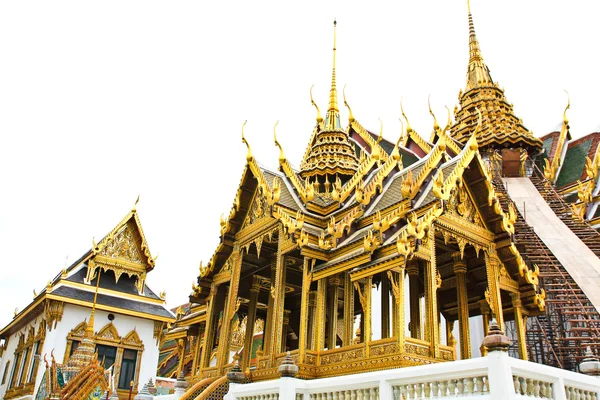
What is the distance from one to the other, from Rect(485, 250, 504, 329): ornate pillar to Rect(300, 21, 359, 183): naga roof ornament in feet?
10.9

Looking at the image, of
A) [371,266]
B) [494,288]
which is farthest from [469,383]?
[494,288]

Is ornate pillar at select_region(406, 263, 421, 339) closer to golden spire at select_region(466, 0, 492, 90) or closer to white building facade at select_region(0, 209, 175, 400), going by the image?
white building facade at select_region(0, 209, 175, 400)

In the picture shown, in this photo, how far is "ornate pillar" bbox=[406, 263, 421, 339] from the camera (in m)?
8.45

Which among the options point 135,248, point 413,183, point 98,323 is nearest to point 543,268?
point 413,183

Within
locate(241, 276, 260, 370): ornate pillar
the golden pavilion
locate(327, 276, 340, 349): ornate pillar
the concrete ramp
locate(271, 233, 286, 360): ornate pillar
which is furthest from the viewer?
the concrete ramp

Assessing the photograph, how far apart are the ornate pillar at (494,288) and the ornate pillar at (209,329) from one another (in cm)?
456

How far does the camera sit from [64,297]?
18.0 meters

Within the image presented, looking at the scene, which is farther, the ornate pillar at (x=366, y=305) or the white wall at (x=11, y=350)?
the white wall at (x=11, y=350)

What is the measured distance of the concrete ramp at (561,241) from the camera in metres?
10.3

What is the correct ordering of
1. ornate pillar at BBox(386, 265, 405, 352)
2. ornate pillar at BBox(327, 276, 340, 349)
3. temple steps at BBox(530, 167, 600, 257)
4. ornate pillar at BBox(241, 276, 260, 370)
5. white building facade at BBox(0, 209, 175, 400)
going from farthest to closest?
white building facade at BBox(0, 209, 175, 400) → temple steps at BBox(530, 167, 600, 257) → ornate pillar at BBox(241, 276, 260, 370) → ornate pillar at BBox(327, 276, 340, 349) → ornate pillar at BBox(386, 265, 405, 352)

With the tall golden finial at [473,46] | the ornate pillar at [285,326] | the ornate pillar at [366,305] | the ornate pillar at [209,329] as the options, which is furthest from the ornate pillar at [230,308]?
the tall golden finial at [473,46]

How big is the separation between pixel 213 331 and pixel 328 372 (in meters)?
3.14

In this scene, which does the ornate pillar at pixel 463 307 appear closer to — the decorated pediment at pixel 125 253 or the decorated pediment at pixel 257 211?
the decorated pediment at pixel 257 211

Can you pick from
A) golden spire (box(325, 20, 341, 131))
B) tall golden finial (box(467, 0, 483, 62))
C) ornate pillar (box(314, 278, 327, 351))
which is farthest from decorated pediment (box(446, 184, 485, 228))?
tall golden finial (box(467, 0, 483, 62))
